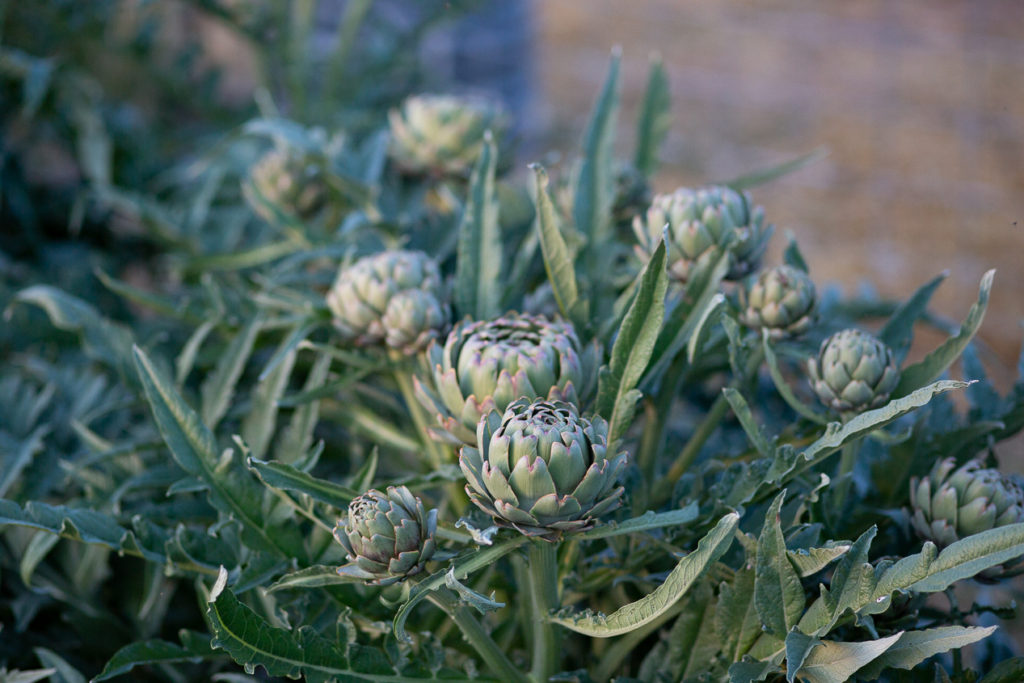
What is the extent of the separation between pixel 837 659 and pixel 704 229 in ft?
0.80

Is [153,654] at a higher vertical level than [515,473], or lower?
lower

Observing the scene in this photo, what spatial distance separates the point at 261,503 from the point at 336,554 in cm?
6

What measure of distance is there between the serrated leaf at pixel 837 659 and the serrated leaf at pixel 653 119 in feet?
1.50

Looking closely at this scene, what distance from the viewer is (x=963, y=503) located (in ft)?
1.59

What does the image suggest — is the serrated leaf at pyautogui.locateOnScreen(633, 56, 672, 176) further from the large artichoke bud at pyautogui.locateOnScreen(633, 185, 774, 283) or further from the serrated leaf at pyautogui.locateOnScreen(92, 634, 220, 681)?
the serrated leaf at pyautogui.locateOnScreen(92, 634, 220, 681)

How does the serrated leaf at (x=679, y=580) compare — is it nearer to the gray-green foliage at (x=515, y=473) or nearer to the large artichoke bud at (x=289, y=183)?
the gray-green foliage at (x=515, y=473)

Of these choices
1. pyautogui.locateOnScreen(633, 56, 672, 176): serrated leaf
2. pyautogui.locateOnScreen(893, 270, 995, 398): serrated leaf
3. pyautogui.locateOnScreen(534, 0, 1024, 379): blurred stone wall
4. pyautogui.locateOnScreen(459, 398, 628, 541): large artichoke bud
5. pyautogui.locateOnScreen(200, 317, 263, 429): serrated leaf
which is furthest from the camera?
pyautogui.locateOnScreen(534, 0, 1024, 379): blurred stone wall

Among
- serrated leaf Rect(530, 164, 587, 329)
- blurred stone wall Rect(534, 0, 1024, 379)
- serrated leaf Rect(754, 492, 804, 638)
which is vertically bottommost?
blurred stone wall Rect(534, 0, 1024, 379)

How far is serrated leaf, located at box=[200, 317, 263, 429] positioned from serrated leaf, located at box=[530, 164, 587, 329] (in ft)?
0.81

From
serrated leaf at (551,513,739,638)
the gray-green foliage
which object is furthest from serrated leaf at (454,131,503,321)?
serrated leaf at (551,513,739,638)

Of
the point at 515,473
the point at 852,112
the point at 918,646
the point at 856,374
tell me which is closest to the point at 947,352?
the point at 856,374

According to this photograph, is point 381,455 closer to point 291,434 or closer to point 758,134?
point 291,434

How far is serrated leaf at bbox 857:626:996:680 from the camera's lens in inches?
16.5

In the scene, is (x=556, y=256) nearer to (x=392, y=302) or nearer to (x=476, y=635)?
(x=392, y=302)
